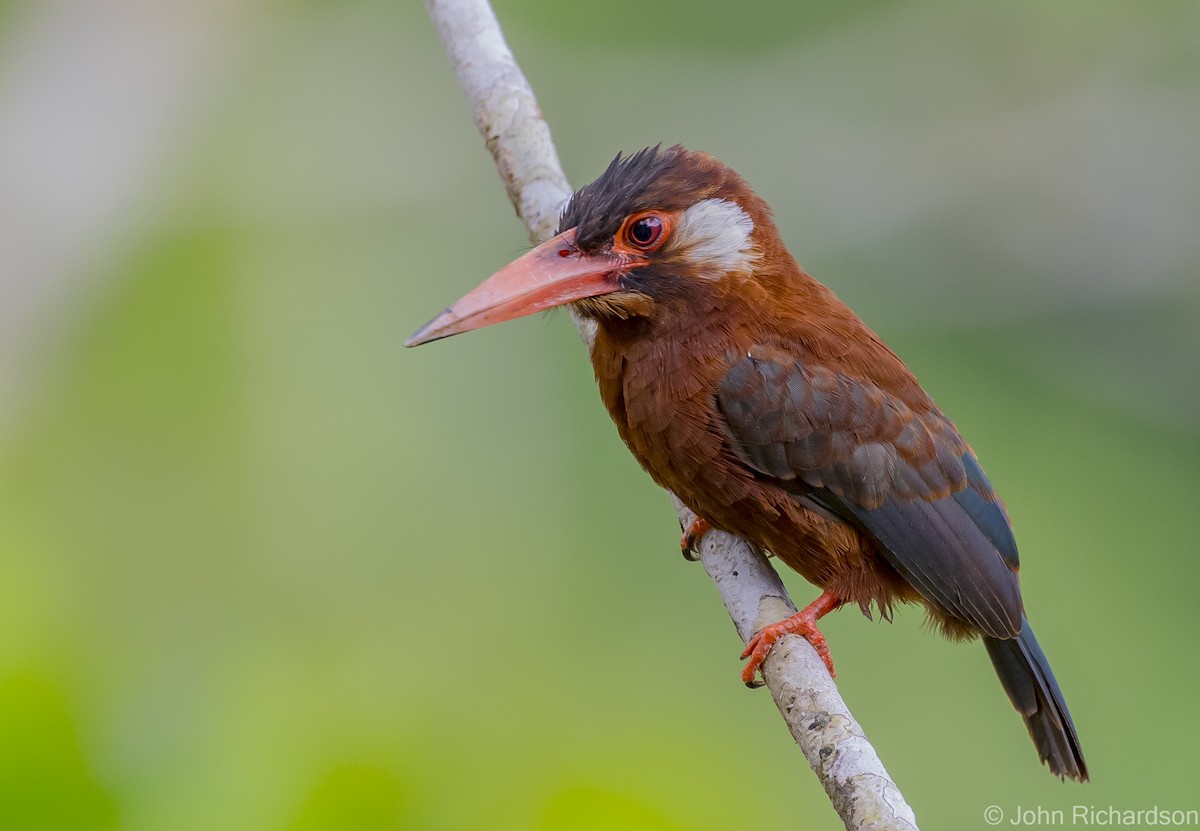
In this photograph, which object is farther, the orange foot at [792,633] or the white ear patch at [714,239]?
the white ear patch at [714,239]

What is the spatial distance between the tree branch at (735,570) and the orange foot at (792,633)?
3 cm

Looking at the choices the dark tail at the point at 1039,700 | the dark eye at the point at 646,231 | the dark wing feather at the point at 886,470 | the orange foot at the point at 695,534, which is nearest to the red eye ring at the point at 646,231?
the dark eye at the point at 646,231

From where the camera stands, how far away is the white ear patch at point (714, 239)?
8.46 ft

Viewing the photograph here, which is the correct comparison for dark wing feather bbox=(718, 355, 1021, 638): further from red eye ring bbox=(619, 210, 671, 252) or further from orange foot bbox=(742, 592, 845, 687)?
red eye ring bbox=(619, 210, 671, 252)

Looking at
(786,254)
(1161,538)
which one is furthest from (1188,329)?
(786,254)

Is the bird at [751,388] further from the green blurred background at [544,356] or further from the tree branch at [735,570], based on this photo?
the green blurred background at [544,356]

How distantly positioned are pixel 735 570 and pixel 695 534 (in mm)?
206

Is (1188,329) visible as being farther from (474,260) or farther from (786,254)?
(786,254)

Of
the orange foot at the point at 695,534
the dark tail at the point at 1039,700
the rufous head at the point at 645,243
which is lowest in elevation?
the dark tail at the point at 1039,700

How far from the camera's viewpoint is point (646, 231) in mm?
2568

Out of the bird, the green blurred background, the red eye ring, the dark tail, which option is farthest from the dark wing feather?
the green blurred background

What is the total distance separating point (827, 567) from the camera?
8.76ft

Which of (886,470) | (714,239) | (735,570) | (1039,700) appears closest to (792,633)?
(735,570)

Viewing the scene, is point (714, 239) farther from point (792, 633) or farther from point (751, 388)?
point (792, 633)
